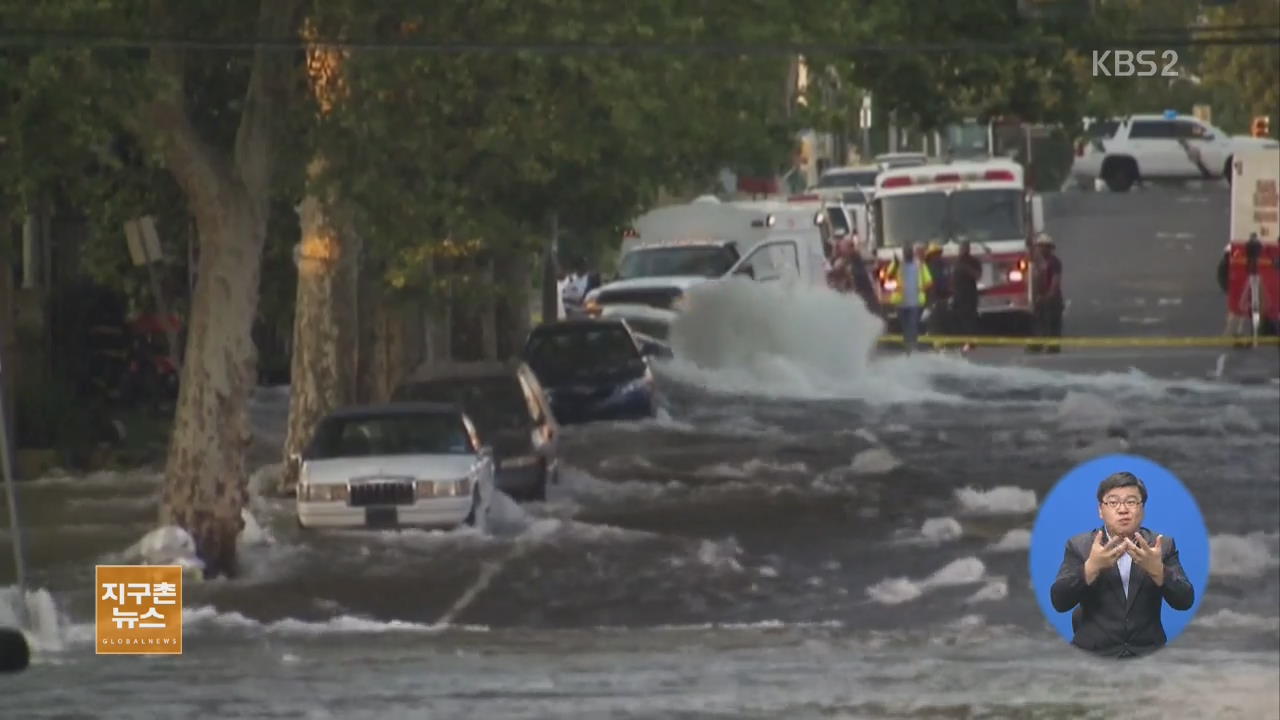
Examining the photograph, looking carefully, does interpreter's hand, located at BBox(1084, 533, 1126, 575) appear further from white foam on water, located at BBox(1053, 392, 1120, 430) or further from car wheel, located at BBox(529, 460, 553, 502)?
white foam on water, located at BBox(1053, 392, 1120, 430)

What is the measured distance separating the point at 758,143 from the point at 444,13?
23.5 feet

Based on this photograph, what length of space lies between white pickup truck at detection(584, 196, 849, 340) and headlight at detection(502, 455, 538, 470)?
45.9 ft

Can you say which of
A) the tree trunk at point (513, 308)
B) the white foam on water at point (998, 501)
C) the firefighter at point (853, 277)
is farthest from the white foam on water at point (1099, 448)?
the firefighter at point (853, 277)

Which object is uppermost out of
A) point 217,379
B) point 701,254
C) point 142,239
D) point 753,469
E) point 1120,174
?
point 1120,174

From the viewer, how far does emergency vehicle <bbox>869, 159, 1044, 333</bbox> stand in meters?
41.2

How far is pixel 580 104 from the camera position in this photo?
61.7 ft

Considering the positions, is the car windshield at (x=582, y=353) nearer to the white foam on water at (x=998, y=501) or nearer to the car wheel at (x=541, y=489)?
the car wheel at (x=541, y=489)

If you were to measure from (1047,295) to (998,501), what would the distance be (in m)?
15.3

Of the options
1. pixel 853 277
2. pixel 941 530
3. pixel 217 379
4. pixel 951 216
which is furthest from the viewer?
pixel 853 277

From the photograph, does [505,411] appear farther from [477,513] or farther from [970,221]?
[970,221]

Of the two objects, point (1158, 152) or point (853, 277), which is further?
point (1158, 152)

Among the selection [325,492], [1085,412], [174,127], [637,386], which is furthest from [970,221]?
[174,127]

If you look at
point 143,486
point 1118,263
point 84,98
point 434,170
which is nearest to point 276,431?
point 143,486

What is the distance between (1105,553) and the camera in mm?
4461
